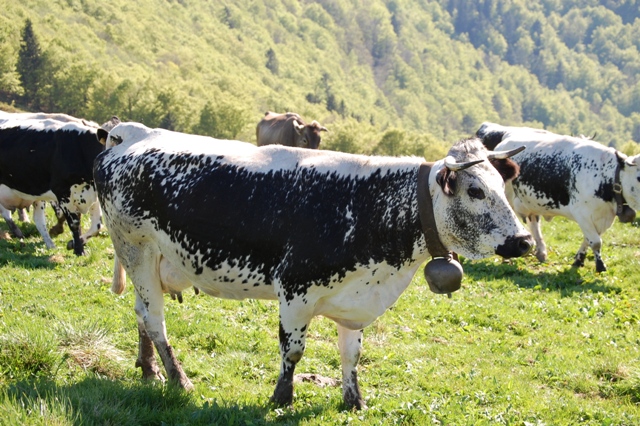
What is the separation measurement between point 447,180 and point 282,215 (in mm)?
1603

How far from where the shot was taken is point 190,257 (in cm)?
671

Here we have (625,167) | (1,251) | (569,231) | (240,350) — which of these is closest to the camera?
(240,350)

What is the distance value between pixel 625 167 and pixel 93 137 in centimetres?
1109

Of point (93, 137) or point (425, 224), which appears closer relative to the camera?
point (425, 224)

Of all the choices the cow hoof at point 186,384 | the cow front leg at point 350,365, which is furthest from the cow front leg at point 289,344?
the cow hoof at point 186,384

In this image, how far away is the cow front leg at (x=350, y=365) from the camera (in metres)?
6.69

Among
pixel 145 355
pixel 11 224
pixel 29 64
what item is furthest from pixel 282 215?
pixel 29 64

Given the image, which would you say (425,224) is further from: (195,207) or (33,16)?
(33,16)

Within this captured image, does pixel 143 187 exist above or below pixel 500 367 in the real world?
above

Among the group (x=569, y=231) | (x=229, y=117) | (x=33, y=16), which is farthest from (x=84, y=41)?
(x=569, y=231)

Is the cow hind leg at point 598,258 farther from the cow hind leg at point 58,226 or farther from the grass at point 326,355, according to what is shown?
the cow hind leg at point 58,226

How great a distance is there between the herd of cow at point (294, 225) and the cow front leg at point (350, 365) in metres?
0.01

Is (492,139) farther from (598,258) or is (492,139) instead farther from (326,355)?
(326,355)

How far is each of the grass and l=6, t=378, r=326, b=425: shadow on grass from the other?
17 millimetres
